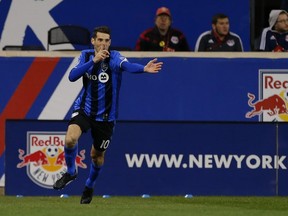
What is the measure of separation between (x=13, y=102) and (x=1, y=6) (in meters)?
2.91

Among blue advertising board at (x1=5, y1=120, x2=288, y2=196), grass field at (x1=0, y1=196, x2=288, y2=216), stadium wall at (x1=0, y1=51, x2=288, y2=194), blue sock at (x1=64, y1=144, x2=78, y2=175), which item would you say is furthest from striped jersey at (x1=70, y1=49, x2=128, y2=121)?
stadium wall at (x1=0, y1=51, x2=288, y2=194)

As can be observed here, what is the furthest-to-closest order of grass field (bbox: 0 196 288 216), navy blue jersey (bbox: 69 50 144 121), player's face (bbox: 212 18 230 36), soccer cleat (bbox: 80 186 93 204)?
player's face (bbox: 212 18 230 36) → soccer cleat (bbox: 80 186 93 204) → navy blue jersey (bbox: 69 50 144 121) → grass field (bbox: 0 196 288 216)

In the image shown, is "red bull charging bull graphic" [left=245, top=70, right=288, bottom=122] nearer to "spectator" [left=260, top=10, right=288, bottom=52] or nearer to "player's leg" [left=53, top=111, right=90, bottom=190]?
"spectator" [left=260, top=10, right=288, bottom=52]

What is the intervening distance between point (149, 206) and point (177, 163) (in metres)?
2.99

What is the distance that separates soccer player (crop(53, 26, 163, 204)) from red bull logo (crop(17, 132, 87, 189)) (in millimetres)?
2171

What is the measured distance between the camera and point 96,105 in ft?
44.7

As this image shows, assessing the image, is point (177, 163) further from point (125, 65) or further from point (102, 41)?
point (102, 41)

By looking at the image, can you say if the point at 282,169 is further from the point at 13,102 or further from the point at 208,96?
the point at 13,102

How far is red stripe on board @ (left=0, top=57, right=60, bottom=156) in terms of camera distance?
56.2ft

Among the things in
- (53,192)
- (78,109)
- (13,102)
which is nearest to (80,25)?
(13,102)

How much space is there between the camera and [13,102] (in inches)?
674

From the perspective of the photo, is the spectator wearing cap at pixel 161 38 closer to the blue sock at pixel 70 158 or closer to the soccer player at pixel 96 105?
the soccer player at pixel 96 105

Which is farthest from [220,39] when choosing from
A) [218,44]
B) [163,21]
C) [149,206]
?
[149,206]

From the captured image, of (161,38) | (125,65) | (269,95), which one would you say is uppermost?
(161,38)
